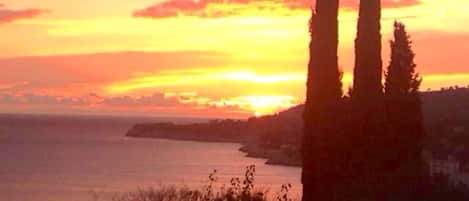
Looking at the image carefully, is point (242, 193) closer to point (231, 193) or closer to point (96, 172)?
point (231, 193)

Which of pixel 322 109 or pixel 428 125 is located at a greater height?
pixel 428 125


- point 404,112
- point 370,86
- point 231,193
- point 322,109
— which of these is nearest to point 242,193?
point 231,193

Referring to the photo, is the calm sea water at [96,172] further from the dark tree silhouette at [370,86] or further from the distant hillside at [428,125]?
the dark tree silhouette at [370,86]

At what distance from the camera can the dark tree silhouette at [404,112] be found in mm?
30984

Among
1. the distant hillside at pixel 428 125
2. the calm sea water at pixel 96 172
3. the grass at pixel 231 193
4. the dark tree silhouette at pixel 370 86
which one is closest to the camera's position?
the grass at pixel 231 193

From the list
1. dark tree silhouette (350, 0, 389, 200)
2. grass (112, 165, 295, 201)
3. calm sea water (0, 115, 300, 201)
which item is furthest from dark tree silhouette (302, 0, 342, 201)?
calm sea water (0, 115, 300, 201)

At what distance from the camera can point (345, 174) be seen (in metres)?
25.4

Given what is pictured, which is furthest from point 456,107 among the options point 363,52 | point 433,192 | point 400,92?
point 433,192

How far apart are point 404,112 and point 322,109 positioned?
16.6 metres

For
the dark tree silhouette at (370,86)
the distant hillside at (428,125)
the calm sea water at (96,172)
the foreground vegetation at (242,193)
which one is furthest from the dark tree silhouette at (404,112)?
the distant hillside at (428,125)

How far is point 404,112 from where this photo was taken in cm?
4125

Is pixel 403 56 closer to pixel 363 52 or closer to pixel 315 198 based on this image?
pixel 363 52

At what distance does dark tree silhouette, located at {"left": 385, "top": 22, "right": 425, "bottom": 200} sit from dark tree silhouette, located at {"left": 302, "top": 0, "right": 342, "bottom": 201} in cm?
332

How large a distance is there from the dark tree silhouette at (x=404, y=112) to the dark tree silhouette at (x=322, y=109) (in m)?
3.32
